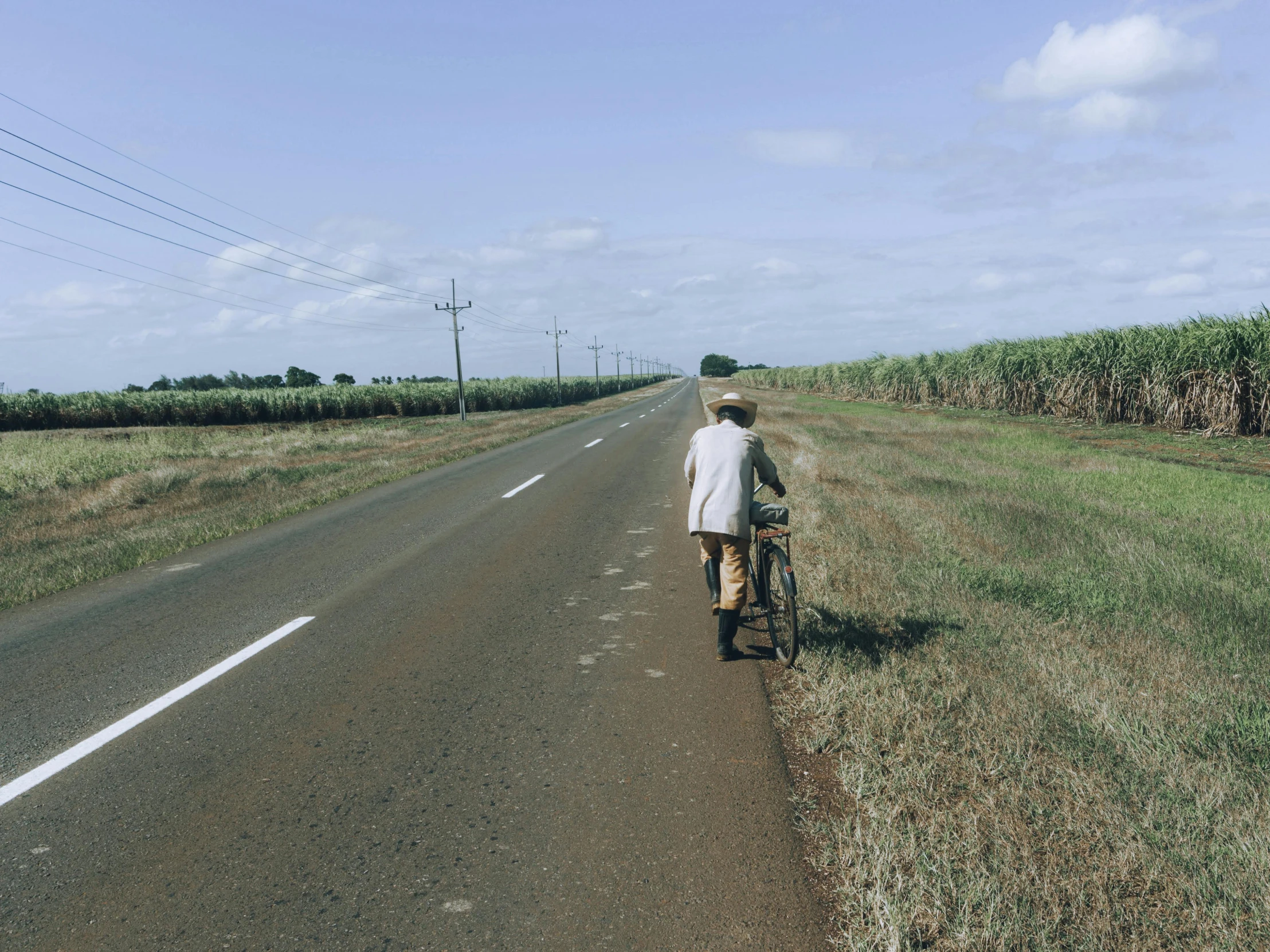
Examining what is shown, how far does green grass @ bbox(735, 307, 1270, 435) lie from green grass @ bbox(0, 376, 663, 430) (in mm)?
39859

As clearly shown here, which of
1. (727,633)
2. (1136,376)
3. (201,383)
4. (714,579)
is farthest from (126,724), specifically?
(201,383)

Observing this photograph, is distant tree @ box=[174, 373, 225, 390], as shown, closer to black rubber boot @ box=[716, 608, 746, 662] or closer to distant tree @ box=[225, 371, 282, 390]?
distant tree @ box=[225, 371, 282, 390]

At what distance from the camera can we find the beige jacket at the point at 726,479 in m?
5.18

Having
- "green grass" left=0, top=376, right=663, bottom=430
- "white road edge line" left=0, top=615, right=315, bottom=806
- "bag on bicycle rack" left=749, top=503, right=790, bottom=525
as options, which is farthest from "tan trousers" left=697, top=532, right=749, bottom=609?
"green grass" left=0, top=376, right=663, bottom=430

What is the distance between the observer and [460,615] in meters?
6.37

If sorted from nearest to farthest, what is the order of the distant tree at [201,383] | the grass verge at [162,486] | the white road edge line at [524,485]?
the grass verge at [162,486] → the white road edge line at [524,485] → the distant tree at [201,383]

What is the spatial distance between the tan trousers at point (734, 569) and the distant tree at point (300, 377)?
10945 cm

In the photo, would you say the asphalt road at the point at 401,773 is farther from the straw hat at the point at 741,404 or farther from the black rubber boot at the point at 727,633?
the straw hat at the point at 741,404

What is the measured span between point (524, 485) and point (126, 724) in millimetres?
9810

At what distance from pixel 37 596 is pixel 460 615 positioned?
15.9ft

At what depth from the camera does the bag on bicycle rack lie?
5234 millimetres

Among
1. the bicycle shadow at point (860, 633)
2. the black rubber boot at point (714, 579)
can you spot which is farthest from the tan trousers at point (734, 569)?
the bicycle shadow at point (860, 633)

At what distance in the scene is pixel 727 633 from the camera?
527 centimetres

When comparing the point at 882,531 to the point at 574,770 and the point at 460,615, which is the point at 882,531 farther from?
the point at 574,770
